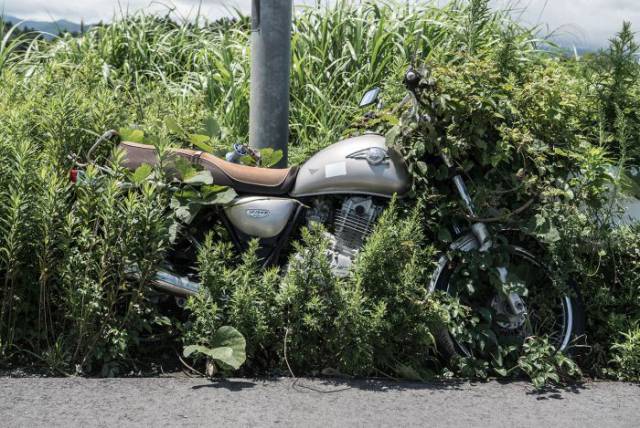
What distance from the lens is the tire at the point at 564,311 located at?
4227 mm

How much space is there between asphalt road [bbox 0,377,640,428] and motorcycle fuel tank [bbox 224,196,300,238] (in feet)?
2.56

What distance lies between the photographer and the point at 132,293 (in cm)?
398

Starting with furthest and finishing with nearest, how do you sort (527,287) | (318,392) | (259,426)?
(527,287), (318,392), (259,426)

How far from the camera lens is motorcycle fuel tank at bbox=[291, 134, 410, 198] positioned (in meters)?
4.16

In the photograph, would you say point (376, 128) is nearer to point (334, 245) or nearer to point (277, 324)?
point (334, 245)

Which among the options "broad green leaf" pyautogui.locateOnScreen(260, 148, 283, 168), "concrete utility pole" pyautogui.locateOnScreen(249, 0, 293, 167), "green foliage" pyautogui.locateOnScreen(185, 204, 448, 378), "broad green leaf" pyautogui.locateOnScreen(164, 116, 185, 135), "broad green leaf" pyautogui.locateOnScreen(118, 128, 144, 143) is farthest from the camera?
"concrete utility pole" pyautogui.locateOnScreen(249, 0, 293, 167)

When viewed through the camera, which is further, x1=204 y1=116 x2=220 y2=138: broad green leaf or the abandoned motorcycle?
x1=204 y1=116 x2=220 y2=138: broad green leaf

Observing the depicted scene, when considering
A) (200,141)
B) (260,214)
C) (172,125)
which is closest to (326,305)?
(260,214)

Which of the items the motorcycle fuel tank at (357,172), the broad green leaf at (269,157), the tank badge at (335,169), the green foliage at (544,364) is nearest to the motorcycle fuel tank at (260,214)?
the motorcycle fuel tank at (357,172)

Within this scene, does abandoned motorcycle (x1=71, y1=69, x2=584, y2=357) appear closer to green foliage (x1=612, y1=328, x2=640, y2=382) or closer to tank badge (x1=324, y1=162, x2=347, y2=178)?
tank badge (x1=324, y1=162, x2=347, y2=178)

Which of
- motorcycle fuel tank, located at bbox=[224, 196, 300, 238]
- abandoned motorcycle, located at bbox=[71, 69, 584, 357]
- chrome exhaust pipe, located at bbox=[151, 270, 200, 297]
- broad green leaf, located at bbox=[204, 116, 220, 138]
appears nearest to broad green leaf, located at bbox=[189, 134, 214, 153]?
abandoned motorcycle, located at bbox=[71, 69, 584, 357]

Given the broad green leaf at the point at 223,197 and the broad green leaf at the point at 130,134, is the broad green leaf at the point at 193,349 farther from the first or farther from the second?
Result: the broad green leaf at the point at 130,134

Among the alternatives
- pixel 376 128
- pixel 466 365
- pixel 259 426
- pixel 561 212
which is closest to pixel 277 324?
pixel 259 426

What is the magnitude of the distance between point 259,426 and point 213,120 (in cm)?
220
